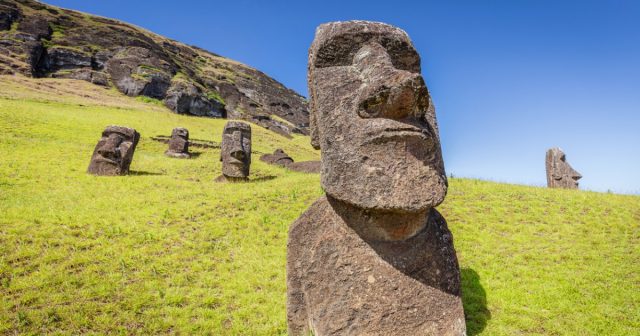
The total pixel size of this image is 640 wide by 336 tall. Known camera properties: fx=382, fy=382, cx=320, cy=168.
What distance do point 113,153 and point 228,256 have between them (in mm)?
10522

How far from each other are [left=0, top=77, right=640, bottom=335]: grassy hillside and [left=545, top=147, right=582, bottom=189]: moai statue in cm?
361

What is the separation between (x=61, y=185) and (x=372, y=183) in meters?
13.2

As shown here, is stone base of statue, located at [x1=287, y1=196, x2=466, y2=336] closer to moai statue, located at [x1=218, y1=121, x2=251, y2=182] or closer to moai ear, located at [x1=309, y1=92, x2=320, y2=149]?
moai ear, located at [x1=309, y1=92, x2=320, y2=149]

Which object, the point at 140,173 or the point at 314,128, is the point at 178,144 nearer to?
the point at 140,173

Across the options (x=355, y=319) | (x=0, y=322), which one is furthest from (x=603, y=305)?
(x=0, y=322)

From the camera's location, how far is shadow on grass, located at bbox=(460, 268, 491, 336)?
16.4 feet

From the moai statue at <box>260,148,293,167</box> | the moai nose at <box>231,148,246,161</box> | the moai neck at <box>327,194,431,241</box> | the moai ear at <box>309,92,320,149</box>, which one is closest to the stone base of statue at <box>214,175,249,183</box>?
the moai nose at <box>231,148,246,161</box>

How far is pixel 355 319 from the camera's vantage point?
3543 millimetres

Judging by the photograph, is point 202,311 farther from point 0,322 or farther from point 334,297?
point 334,297

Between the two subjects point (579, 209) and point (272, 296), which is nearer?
point (272, 296)

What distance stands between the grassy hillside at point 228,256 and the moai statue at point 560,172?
11.8ft

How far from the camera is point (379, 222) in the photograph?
3664 mm

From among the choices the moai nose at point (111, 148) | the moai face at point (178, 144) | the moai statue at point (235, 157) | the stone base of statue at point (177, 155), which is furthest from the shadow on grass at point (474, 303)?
the moai face at point (178, 144)

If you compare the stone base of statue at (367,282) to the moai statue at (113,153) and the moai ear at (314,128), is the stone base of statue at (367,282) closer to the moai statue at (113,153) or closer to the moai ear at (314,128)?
the moai ear at (314,128)
